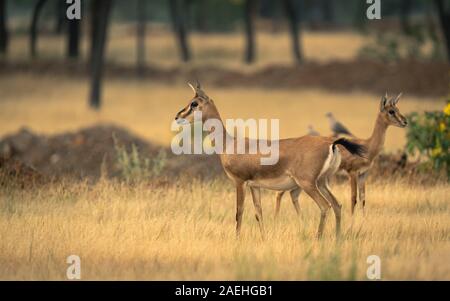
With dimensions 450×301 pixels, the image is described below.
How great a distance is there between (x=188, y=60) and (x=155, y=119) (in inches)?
1029

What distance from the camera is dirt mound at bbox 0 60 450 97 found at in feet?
140

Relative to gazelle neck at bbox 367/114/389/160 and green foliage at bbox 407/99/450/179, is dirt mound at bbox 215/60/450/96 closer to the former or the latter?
green foliage at bbox 407/99/450/179

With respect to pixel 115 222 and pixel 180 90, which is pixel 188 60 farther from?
pixel 115 222

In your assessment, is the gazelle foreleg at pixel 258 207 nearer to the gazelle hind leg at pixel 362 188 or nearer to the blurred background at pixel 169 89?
the gazelle hind leg at pixel 362 188

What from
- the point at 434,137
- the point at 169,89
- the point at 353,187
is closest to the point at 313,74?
the point at 169,89

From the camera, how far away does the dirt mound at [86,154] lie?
2044 cm

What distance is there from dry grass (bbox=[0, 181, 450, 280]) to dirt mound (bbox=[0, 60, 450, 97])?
26.5 meters

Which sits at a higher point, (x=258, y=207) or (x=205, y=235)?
(x=258, y=207)

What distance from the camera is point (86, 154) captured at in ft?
73.0

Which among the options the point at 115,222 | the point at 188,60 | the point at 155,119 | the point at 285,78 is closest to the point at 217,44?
the point at 188,60

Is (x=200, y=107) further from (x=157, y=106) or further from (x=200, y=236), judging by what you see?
(x=157, y=106)

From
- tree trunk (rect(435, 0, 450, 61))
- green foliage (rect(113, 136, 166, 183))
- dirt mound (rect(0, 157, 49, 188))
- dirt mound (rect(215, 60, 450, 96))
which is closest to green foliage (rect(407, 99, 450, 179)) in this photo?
green foliage (rect(113, 136, 166, 183))

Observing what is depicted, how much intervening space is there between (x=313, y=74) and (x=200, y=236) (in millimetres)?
34750

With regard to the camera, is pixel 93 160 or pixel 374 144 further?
pixel 93 160
